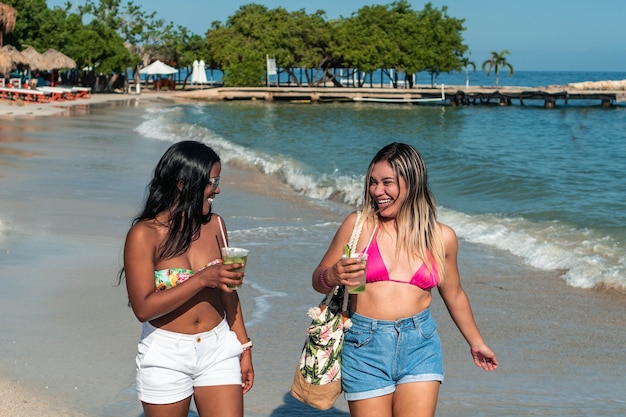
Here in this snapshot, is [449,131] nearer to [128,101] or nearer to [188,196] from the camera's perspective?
[128,101]

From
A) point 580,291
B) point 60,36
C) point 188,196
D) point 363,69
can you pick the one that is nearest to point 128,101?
point 60,36

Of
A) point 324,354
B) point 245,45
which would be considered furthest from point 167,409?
point 245,45

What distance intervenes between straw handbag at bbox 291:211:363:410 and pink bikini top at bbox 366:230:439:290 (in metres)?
0.08

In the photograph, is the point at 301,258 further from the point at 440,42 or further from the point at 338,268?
the point at 440,42

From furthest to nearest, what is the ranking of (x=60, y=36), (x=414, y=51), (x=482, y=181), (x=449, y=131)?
(x=414, y=51), (x=60, y=36), (x=449, y=131), (x=482, y=181)

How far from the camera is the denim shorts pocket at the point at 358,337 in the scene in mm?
3488

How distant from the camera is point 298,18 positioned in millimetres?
74125

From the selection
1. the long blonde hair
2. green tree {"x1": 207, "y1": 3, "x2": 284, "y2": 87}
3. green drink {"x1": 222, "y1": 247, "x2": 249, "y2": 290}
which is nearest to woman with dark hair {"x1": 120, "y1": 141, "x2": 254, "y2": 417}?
green drink {"x1": 222, "y1": 247, "x2": 249, "y2": 290}

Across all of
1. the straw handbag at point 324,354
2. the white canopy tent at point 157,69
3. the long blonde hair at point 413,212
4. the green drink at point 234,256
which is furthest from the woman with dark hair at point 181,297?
the white canopy tent at point 157,69

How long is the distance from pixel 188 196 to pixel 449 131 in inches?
1453

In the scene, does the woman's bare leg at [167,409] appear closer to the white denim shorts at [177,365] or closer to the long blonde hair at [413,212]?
the white denim shorts at [177,365]

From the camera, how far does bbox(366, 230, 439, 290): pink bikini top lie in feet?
11.5

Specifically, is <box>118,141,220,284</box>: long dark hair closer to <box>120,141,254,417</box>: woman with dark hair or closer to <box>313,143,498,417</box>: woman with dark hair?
<box>120,141,254,417</box>: woman with dark hair

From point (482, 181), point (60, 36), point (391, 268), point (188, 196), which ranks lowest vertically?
point (482, 181)
